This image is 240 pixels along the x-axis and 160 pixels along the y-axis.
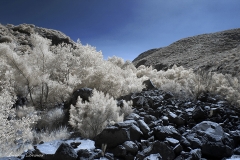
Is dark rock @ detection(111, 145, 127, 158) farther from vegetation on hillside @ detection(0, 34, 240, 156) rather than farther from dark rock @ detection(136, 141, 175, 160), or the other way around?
vegetation on hillside @ detection(0, 34, 240, 156)

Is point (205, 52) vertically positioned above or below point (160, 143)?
above

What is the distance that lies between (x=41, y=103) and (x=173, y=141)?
6513 millimetres

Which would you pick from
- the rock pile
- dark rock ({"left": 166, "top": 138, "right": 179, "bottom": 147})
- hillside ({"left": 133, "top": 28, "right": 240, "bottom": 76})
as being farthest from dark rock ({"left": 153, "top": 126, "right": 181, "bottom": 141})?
hillside ({"left": 133, "top": 28, "right": 240, "bottom": 76})

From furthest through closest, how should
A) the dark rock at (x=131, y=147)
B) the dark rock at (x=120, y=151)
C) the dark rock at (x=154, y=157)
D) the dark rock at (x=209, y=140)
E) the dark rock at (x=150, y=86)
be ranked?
the dark rock at (x=150, y=86) → the dark rock at (x=209, y=140) → the dark rock at (x=131, y=147) → the dark rock at (x=120, y=151) → the dark rock at (x=154, y=157)

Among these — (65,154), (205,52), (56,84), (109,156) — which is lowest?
(109,156)

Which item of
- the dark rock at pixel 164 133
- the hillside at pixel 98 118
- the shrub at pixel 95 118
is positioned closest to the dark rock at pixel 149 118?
the hillside at pixel 98 118

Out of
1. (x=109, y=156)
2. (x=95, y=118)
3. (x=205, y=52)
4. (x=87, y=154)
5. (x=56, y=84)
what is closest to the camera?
(x=87, y=154)

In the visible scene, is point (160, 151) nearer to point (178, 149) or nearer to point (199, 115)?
point (178, 149)

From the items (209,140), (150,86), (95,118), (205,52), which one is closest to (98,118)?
(95,118)

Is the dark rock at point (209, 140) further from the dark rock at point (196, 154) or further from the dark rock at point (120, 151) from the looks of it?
the dark rock at point (120, 151)

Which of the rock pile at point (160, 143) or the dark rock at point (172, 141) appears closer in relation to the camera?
the rock pile at point (160, 143)

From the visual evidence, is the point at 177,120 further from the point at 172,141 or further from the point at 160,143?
→ the point at 160,143

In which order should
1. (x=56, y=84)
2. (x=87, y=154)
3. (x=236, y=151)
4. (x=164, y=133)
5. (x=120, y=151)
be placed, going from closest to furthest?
(x=87, y=154), (x=120, y=151), (x=236, y=151), (x=164, y=133), (x=56, y=84)

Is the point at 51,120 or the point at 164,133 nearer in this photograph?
the point at 164,133
